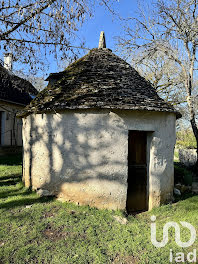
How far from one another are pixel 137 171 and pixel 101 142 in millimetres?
1947

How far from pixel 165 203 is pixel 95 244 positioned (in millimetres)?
2984

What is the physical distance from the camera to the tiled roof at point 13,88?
623 cm

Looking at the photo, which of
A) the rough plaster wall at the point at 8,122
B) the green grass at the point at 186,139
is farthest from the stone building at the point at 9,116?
the green grass at the point at 186,139

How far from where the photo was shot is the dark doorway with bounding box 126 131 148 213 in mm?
6227

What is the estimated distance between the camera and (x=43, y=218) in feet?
14.9

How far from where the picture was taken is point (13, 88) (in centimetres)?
1091

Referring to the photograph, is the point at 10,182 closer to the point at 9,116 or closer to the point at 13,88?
the point at 13,88

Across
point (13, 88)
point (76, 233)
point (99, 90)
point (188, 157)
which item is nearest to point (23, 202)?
point (76, 233)

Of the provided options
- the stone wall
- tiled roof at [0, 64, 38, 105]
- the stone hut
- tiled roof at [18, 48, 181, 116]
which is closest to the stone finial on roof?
tiled roof at [18, 48, 181, 116]

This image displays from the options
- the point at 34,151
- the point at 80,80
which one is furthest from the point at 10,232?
the point at 80,80

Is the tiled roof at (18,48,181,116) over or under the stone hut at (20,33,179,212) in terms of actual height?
over

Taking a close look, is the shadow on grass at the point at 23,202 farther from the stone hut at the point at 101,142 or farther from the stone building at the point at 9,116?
the stone building at the point at 9,116

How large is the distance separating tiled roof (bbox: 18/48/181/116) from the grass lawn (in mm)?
2801

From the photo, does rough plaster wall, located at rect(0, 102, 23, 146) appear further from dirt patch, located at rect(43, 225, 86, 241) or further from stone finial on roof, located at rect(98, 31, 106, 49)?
dirt patch, located at rect(43, 225, 86, 241)
